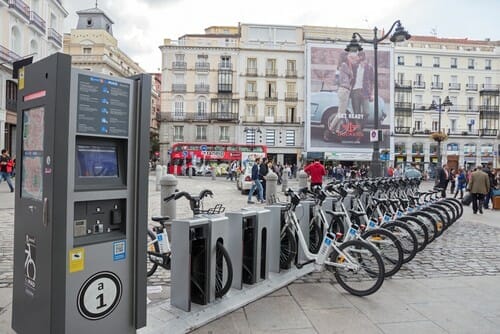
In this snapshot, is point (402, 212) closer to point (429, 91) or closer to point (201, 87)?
point (201, 87)

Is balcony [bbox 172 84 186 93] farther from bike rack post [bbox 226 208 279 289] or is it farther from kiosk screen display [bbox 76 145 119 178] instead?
kiosk screen display [bbox 76 145 119 178]

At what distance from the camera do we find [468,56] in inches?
2160

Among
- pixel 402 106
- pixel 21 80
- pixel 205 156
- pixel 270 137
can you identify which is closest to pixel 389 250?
pixel 21 80

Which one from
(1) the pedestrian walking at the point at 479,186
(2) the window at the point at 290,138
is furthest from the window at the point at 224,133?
(1) the pedestrian walking at the point at 479,186

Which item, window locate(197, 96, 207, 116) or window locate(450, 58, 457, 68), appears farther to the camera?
window locate(450, 58, 457, 68)

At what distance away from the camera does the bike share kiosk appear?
103 inches

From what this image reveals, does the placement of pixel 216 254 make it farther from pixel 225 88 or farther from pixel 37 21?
pixel 225 88

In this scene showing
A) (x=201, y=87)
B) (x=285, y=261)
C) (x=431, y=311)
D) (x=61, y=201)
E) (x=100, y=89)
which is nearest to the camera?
(x=61, y=201)

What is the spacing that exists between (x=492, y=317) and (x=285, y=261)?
2351mm

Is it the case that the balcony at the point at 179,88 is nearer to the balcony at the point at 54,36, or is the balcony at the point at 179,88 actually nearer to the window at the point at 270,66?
the window at the point at 270,66

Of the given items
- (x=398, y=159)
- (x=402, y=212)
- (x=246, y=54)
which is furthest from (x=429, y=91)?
(x=402, y=212)

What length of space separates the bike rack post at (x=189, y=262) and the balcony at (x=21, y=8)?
29987mm

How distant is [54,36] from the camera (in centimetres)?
3272

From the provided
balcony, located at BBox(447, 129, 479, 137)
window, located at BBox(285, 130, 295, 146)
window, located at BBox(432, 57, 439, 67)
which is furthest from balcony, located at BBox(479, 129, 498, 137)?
window, located at BBox(285, 130, 295, 146)
